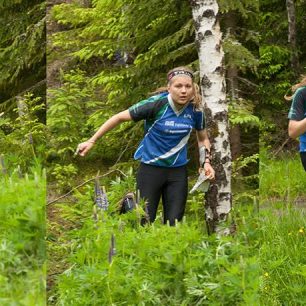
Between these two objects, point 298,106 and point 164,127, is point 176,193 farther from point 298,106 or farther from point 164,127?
point 298,106

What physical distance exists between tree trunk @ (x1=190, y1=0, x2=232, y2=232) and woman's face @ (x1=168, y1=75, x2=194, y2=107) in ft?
0.23

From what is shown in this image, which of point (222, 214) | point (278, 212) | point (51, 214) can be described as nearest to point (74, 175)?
point (51, 214)

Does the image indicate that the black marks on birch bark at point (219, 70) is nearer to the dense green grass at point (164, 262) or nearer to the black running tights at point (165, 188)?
the black running tights at point (165, 188)

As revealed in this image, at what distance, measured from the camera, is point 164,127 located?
309 centimetres

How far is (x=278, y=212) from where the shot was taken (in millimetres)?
3902

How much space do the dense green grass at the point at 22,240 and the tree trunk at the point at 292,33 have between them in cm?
197

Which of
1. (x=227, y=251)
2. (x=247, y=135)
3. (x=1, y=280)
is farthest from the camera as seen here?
(x=247, y=135)

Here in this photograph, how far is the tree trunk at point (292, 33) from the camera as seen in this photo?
4.01m

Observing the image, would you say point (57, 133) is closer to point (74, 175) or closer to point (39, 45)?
point (74, 175)

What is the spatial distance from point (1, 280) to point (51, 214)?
0.89 m

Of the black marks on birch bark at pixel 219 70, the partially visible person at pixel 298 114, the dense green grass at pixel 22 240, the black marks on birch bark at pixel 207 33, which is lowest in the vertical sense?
the dense green grass at pixel 22 240

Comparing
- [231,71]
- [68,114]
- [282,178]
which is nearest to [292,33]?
[231,71]

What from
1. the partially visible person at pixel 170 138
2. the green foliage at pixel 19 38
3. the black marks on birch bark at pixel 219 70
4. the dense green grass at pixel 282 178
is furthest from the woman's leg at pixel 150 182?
the green foliage at pixel 19 38

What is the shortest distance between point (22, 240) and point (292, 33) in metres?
2.34
